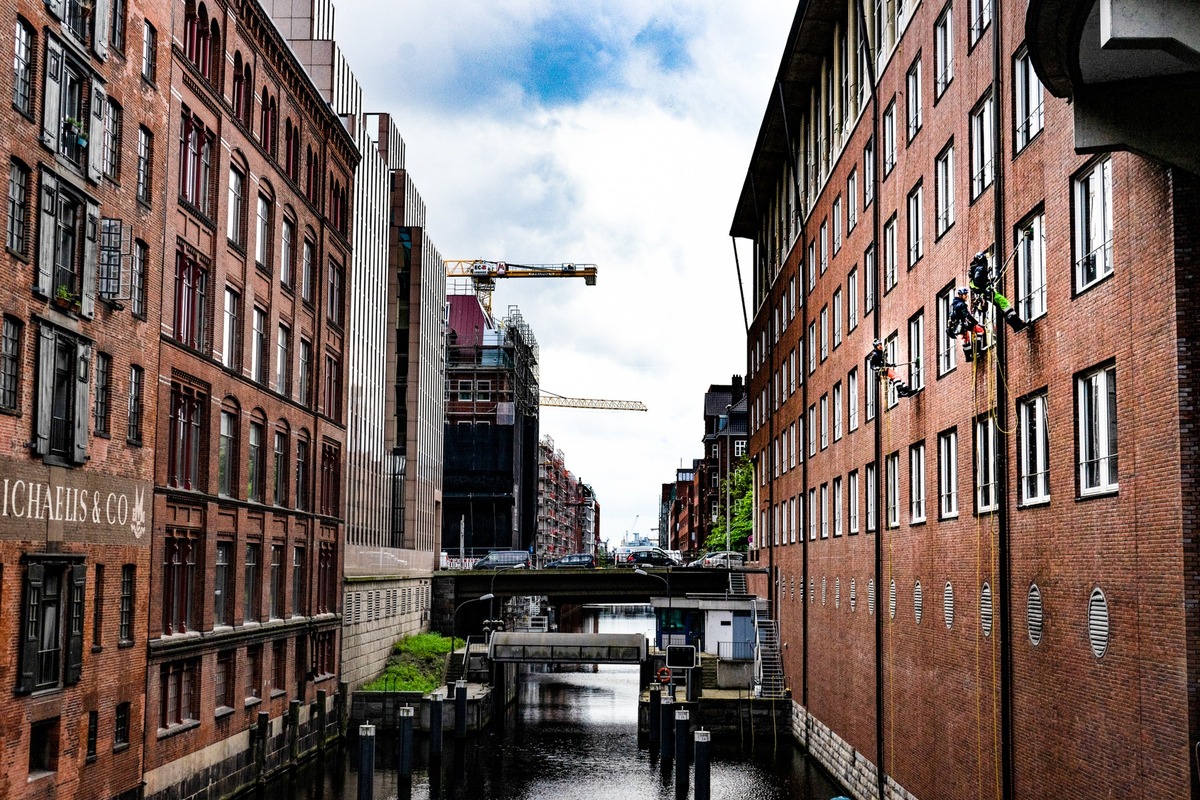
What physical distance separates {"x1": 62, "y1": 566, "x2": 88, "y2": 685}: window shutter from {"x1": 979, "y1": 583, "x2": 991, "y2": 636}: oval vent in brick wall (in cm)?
1828

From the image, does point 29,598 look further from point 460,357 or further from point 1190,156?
point 460,357

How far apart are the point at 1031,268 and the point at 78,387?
1901cm

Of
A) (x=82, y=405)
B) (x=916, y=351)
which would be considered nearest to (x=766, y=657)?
(x=916, y=351)

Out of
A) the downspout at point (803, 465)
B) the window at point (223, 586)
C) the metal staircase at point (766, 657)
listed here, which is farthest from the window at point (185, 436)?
the metal staircase at point (766, 657)

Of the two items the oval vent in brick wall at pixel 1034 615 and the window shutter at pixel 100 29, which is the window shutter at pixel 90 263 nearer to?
the window shutter at pixel 100 29

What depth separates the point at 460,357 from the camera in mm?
137750

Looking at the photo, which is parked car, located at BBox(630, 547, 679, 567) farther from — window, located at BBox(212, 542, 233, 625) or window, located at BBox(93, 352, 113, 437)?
window, located at BBox(93, 352, 113, 437)

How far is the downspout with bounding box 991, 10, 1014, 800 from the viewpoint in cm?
2359

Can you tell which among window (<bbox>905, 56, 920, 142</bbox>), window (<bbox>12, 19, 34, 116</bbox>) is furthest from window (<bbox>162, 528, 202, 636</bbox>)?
window (<bbox>905, 56, 920, 142</bbox>)

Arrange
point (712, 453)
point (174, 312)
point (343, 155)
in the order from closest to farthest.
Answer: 1. point (174, 312)
2. point (343, 155)
3. point (712, 453)

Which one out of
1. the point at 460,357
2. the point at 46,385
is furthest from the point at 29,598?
the point at 460,357

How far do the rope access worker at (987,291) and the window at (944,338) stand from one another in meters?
4.44

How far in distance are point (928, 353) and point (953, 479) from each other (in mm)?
3542

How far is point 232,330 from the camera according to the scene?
1582 inches
